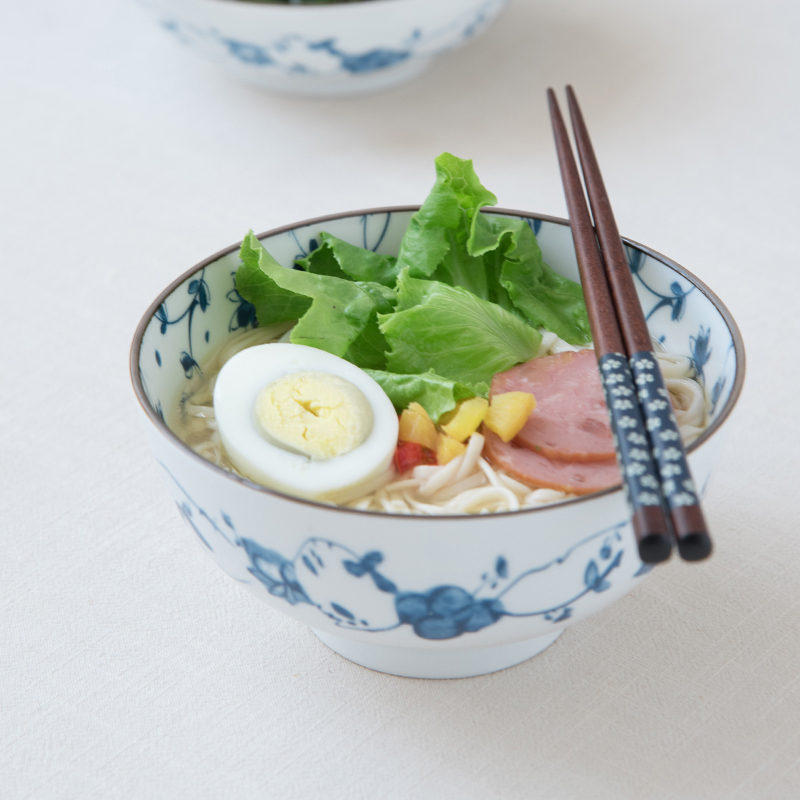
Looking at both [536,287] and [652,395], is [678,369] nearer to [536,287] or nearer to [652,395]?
[536,287]

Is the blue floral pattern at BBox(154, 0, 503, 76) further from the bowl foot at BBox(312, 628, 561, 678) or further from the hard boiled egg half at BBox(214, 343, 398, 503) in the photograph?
the bowl foot at BBox(312, 628, 561, 678)

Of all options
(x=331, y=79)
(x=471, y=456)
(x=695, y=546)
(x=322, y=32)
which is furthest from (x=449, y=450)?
(x=331, y=79)

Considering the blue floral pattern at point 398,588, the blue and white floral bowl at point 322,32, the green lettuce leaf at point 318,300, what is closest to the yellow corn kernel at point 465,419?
the green lettuce leaf at point 318,300

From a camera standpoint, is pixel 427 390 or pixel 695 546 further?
pixel 427 390

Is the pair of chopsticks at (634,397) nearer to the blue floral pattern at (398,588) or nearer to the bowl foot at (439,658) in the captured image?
the blue floral pattern at (398,588)

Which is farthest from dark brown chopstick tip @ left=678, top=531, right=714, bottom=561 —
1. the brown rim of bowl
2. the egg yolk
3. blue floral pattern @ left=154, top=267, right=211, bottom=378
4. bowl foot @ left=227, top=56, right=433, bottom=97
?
bowl foot @ left=227, top=56, right=433, bottom=97

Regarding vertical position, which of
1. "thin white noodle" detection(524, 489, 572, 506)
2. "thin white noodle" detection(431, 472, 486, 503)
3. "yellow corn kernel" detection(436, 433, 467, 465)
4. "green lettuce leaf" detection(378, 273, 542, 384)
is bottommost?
"thin white noodle" detection(524, 489, 572, 506)

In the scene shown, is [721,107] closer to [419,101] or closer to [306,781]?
[419,101]
